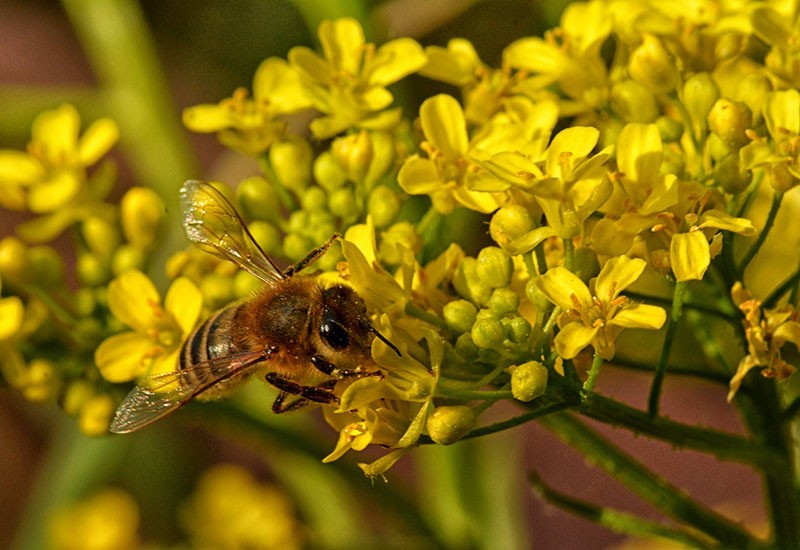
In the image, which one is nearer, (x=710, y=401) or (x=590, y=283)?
(x=590, y=283)

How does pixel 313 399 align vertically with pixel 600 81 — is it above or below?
below

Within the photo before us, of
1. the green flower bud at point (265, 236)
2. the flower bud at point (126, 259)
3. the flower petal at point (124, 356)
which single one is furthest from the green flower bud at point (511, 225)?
the flower bud at point (126, 259)

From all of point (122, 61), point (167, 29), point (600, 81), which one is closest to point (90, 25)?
point (122, 61)

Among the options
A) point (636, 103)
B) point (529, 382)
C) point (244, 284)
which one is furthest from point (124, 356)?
point (636, 103)

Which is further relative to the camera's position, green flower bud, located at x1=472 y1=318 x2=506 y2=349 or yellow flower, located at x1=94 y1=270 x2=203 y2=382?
yellow flower, located at x1=94 y1=270 x2=203 y2=382

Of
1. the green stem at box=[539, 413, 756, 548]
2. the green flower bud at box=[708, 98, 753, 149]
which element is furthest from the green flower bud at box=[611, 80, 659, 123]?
the green stem at box=[539, 413, 756, 548]

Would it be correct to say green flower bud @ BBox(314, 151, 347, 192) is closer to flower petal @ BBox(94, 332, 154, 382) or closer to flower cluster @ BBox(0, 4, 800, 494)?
Answer: flower cluster @ BBox(0, 4, 800, 494)

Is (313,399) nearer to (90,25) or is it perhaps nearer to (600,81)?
(600,81)
